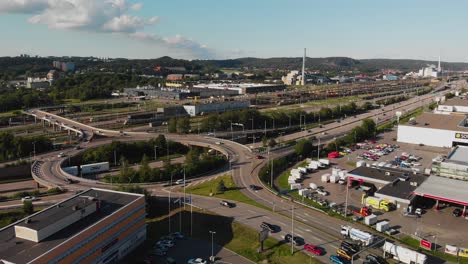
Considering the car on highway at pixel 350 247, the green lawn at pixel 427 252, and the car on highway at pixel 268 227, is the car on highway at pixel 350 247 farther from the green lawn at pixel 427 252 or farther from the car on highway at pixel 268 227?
the car on highway at pixel 268 227

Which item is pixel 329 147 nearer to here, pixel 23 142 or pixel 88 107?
pixel 23 142

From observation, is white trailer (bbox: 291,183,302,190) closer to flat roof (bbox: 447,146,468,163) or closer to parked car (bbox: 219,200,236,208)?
parked car (bbox: 219,200,236,208)

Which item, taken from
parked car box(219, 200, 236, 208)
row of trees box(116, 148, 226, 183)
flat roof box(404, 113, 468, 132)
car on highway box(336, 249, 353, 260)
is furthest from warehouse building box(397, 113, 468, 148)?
car on highway box(336, 249, 353, 260)

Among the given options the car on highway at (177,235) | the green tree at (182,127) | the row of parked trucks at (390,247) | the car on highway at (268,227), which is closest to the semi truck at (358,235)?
the row of parked trucks at (390,247)

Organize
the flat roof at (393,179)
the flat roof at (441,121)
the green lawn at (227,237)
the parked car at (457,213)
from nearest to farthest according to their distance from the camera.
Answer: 1. the green lawn at (227,237)
2. the parked car at (457,213)
3. the flat roof at (393,179)
4. the flat roof at (441,121)

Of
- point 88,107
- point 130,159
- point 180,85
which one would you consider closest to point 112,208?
point 130,159
